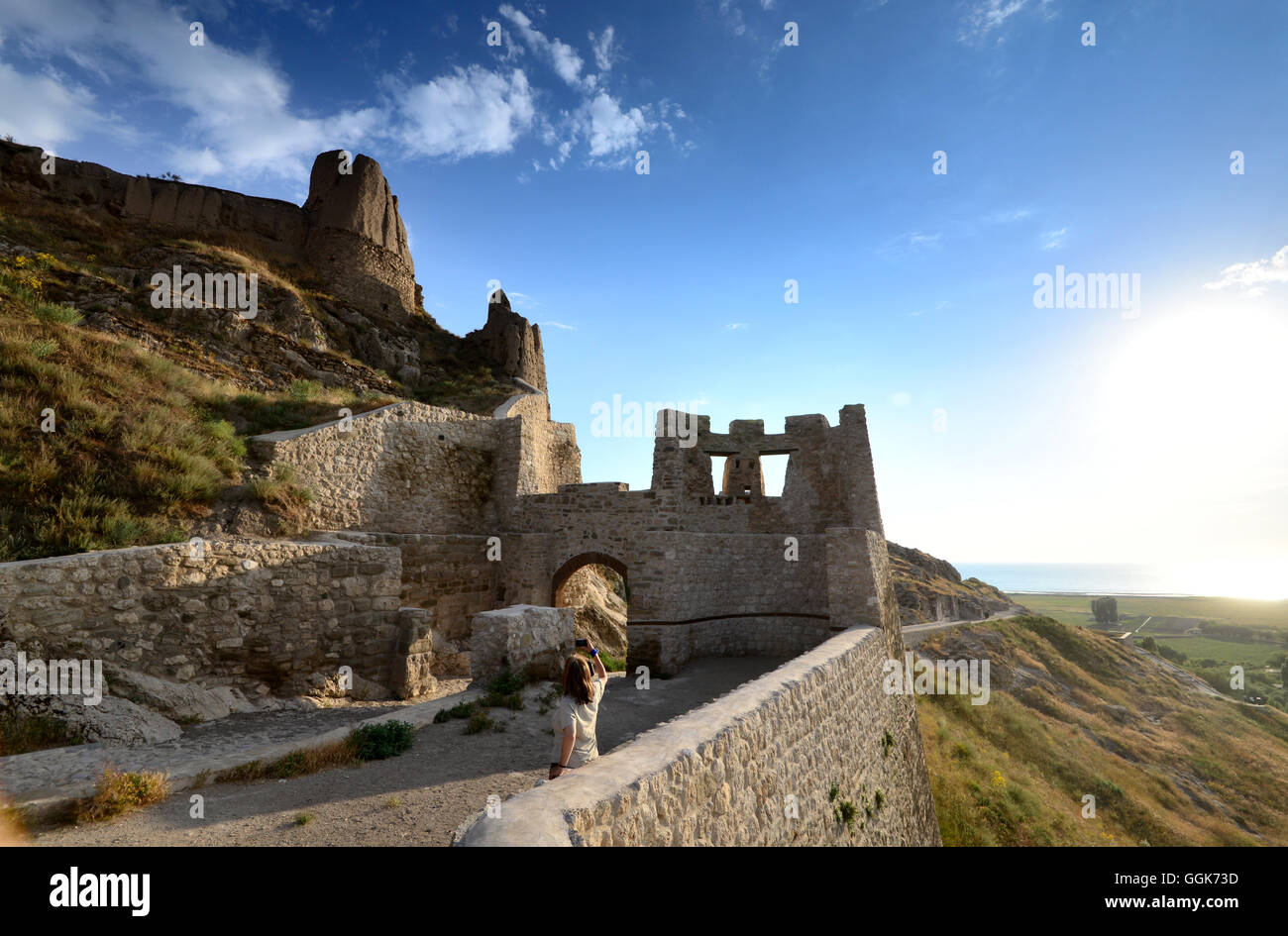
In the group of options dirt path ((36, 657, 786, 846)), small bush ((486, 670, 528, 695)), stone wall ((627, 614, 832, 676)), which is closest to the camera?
dirt path ((36, 657, 786, 846))

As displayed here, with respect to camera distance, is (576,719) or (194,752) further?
(194,752)

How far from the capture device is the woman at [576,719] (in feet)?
15.0

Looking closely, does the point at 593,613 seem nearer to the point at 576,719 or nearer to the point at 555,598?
the point at 555,598

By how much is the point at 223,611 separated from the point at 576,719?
245 inches

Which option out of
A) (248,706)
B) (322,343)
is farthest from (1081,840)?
(322,343)

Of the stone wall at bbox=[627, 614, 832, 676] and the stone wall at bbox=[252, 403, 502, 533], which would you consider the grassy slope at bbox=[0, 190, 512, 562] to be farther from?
the stone wall at bbox=[627, 614, 832, 676]

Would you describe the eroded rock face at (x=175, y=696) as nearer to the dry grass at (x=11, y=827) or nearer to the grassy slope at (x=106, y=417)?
the grassy slope at (x=106, y=417)

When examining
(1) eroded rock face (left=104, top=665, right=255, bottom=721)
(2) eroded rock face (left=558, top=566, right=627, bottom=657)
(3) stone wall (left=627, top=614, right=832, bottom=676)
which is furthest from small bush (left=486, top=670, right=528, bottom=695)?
(2) eroded rock face (left=558, top=566, right=627, bottom=657)

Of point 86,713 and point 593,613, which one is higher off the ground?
point 86,713

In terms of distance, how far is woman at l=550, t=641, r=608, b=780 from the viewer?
4582 mm

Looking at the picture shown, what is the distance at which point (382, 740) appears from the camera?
6574 millimetres

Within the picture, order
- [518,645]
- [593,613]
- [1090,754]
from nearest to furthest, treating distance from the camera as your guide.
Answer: [518,645]
[593,613]
[1090,754]

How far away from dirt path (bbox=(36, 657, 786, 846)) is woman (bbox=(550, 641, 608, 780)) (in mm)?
1225

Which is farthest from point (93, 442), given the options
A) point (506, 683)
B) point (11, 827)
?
point (506, 683)
